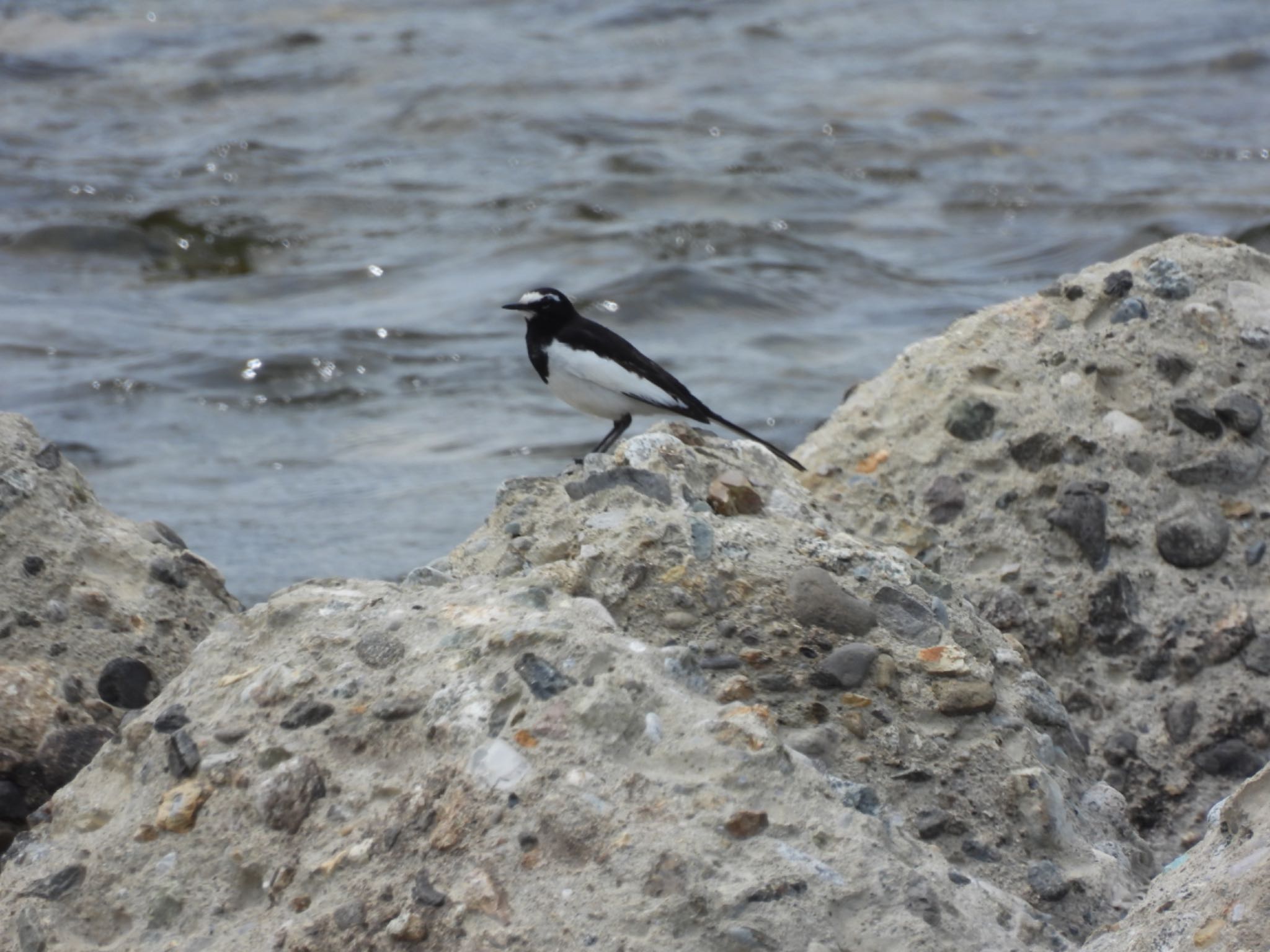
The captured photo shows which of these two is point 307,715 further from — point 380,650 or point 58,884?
point 58,884

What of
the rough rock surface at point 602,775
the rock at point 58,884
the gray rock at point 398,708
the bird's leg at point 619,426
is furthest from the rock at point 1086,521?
the rock at point 58,884

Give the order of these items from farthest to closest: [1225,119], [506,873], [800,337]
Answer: [1225,119], [800,337], [506,873]

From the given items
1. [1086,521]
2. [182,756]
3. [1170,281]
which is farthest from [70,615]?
[1170,281]

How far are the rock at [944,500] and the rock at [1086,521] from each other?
0.83ft

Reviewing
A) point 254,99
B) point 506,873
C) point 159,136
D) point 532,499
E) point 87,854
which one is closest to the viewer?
point 506,873

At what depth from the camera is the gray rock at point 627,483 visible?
10.4ft

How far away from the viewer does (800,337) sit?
1004 centimetres

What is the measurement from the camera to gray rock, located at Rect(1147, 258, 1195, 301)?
4.17 meters

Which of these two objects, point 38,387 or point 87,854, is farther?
point 38,387

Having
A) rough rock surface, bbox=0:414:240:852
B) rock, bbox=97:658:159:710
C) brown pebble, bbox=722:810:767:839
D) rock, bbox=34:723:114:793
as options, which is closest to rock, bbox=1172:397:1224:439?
brown pebble, bbox=722:810:767:839

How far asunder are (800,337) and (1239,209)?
12.7ft

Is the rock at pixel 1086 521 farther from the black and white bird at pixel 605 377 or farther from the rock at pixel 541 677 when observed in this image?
the rock at pixel 541 677

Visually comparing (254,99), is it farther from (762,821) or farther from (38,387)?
(762,821)

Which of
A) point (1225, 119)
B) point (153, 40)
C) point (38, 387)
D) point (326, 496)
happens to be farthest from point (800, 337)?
point (153, 40)
